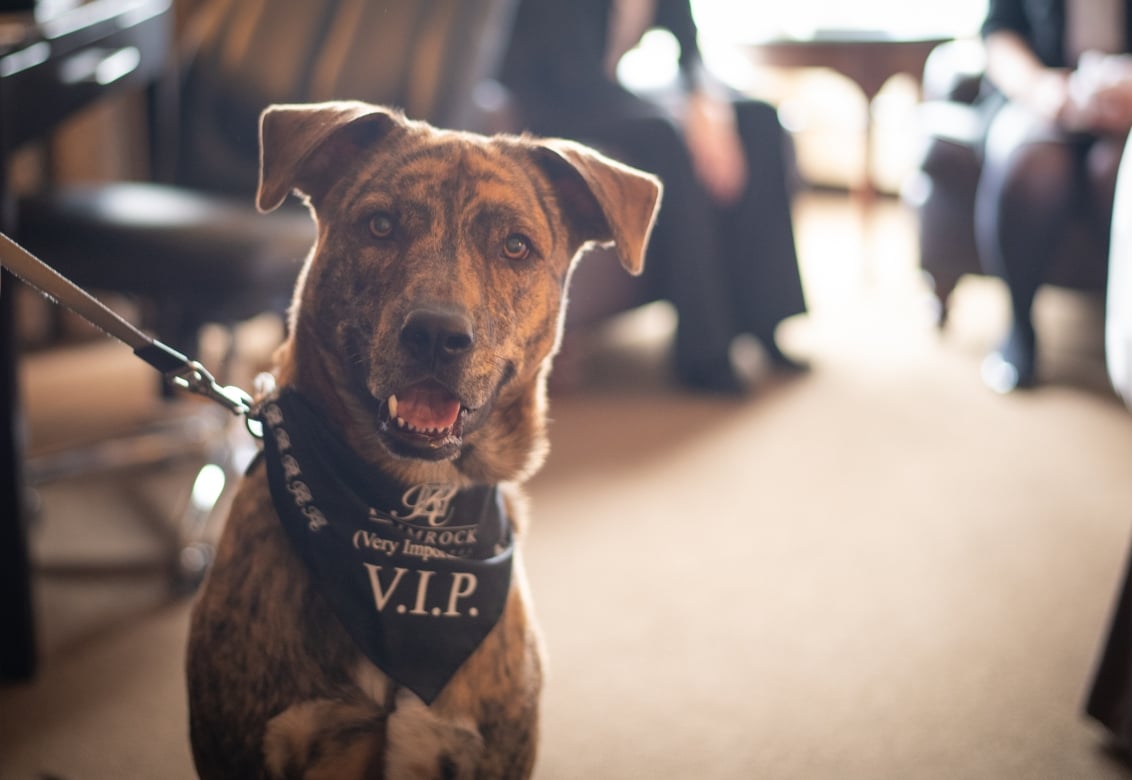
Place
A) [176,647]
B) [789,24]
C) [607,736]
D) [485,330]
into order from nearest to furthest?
[485,330] → [607,736] → [176,647] → [789,24]

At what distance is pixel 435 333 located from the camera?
0.88 meters

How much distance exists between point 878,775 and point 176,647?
123cm

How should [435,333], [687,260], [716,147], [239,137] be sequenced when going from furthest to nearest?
[687,260] → [716,147] → [239,137] → [435,333]

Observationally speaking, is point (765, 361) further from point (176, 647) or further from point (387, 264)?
point (387, 264)

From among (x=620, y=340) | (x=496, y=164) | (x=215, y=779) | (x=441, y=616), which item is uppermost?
(x=496, y=164)

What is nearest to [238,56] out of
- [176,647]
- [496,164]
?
[176,647]

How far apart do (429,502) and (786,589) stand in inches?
57.5

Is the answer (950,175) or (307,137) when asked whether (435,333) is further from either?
(950,175)

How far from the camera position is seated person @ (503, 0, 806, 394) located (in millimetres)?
1498

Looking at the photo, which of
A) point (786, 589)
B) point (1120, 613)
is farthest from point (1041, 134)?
point (1120, 613)

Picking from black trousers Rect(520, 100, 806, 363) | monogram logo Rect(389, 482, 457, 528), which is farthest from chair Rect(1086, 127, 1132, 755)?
black trousers Rect(520, 100, 806, 363)

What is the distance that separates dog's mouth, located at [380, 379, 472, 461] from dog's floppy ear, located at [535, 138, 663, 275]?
0.71 ft

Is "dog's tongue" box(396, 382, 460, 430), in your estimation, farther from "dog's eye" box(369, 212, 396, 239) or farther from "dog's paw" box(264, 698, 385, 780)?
"dog's paw" box(264, 698, 385, 780)

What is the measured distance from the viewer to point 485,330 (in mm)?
930
